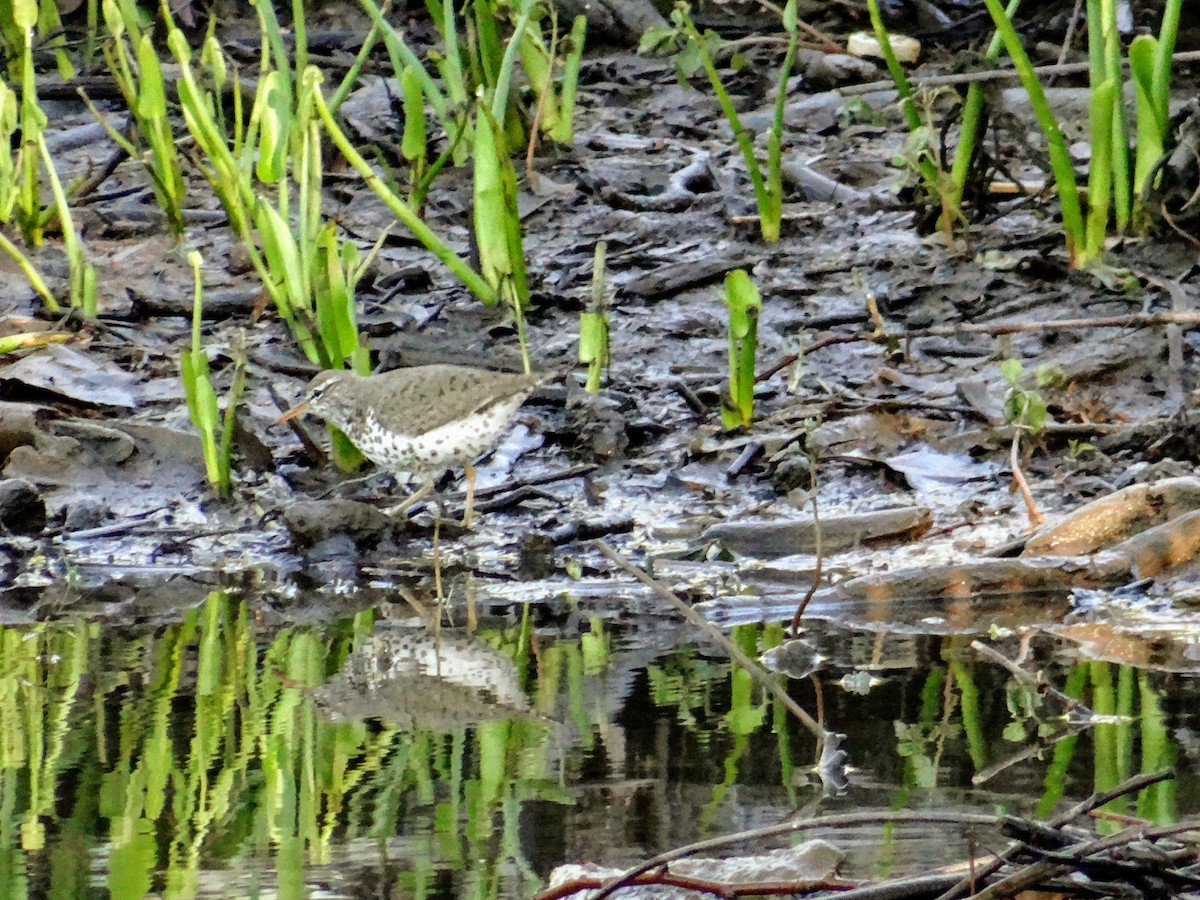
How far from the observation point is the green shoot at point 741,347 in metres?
5.66

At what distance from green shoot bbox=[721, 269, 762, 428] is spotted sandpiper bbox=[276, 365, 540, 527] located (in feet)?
2.19

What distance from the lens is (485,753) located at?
130 inches

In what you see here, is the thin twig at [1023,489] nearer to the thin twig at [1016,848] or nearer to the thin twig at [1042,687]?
the thin twig at [1042,687]

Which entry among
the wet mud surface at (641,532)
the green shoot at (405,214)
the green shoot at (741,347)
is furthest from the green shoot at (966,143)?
the green shoot at (405,214)

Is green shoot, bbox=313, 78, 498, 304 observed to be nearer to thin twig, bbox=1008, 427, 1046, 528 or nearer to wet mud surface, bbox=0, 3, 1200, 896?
wet mud surface, bbox=0, 3, 1200, 896

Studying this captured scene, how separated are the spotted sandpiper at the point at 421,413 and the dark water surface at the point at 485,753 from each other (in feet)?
4.47

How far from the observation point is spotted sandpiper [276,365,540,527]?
5750 mm

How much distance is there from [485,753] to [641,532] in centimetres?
233

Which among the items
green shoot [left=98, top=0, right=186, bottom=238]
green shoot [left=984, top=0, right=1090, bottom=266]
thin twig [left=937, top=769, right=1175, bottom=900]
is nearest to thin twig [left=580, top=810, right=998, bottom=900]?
thin twig [left=937, top=769, right=1175, bottom=900]

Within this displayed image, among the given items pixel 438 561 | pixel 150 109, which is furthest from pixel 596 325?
pixel 150 109

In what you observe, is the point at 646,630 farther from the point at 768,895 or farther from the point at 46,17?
the point at 46,17

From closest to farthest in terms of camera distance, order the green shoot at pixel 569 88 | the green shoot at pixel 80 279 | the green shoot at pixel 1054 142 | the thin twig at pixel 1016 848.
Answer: the thin twig at pixel 1016 848, the green shoot at pixel 1054 142, the green shoot at pixel 80 279, the green shoot at pixel 569 88

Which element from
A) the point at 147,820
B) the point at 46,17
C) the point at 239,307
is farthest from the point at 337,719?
the point at 46,17

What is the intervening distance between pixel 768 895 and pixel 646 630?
2.06 m
